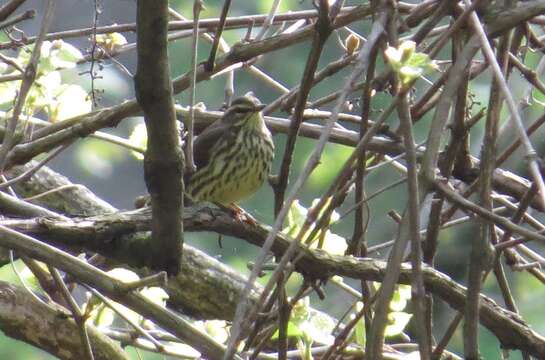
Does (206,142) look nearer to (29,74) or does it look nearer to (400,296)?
(400,296)

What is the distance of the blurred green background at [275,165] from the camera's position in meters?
3.99

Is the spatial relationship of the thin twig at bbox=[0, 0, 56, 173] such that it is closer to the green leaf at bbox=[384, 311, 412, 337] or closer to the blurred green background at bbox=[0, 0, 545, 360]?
the green leaf at bbox=[384, 311, 412, 337]

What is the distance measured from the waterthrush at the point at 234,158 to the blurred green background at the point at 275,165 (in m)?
0.19

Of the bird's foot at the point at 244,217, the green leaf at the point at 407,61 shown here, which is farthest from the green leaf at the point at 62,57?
the green leaf at the point at 407,61

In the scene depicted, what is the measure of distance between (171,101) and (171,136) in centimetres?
9

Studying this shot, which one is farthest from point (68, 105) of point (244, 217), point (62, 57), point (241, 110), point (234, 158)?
point (234, 158)

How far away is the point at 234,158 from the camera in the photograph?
4.09 meters

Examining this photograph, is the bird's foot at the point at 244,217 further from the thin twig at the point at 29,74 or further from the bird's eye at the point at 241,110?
the thin twig at the point at 29,74

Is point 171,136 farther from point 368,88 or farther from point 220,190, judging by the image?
point 220,190

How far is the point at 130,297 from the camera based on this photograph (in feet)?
6.56

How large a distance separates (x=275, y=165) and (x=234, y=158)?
171 cm

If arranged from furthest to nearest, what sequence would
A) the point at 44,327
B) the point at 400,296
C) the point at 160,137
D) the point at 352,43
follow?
1. the point at 44,327
2. the point at 352,43
3. the point at 400,296
4. the point at 160,137

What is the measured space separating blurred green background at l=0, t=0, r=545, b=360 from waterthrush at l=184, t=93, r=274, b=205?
0.61 feet

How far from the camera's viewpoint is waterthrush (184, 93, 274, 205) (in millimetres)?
4008
